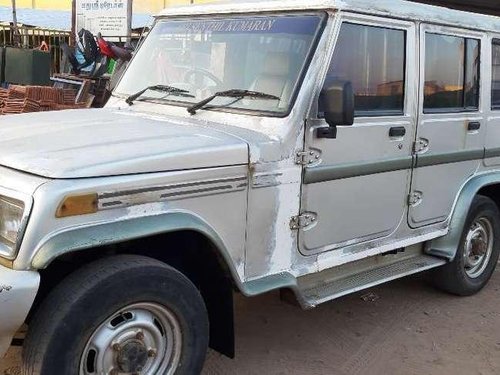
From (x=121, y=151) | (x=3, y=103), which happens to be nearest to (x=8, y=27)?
(x=3, y=103)

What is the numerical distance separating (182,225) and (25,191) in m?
0.71

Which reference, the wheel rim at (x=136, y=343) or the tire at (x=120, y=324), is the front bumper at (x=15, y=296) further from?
the wheel rim at (x=136, y=343)

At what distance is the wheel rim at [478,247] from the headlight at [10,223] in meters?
3.52

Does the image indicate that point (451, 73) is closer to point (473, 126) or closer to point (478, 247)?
point (473, 126)

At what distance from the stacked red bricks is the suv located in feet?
16.5

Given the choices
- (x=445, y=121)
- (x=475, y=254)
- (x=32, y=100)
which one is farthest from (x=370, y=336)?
(x=32, y=100)

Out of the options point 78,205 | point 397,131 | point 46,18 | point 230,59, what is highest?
point 46,18

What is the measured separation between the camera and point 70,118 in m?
3.70

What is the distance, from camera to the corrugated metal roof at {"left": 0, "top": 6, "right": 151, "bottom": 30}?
16737 mm

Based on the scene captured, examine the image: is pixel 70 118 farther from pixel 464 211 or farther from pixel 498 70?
pixel 498 70

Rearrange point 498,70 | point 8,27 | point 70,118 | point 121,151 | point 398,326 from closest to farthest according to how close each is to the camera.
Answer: point 121,151
point 70,118
point 398,326
point 498,70
point 8,27

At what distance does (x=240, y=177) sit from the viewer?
3.26m

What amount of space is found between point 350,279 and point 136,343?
1633mm

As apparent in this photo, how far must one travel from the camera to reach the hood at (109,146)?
Answer: 2.79 meters
